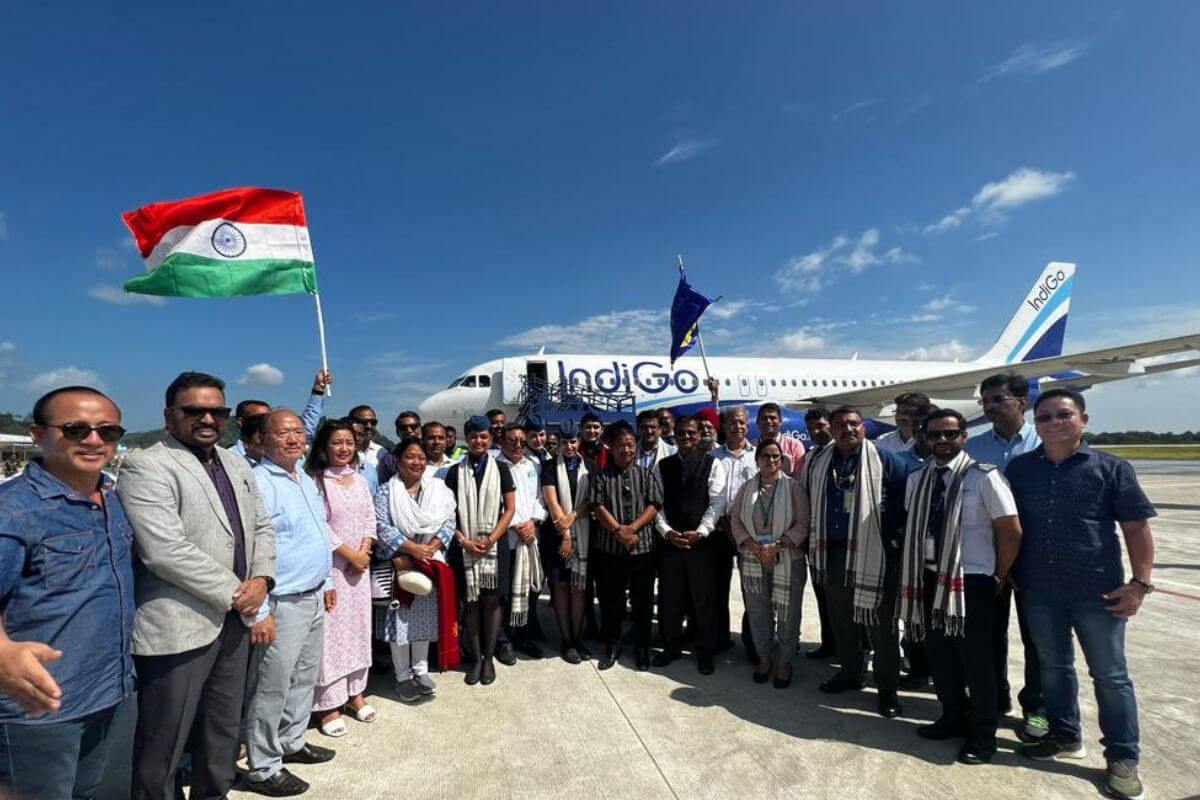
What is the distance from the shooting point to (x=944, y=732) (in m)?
3.35

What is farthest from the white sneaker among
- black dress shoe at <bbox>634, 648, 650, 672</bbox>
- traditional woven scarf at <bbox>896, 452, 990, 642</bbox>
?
traditional woven scarf at <bbox>896, 452, 990, 642</bbox>

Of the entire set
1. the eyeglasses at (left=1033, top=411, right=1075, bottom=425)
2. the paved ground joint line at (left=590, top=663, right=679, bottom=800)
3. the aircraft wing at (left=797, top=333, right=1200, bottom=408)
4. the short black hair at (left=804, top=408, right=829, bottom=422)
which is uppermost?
the aircraft wing at (left=797, top=333, right=1200, bottom=408)

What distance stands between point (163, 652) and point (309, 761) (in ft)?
4.38

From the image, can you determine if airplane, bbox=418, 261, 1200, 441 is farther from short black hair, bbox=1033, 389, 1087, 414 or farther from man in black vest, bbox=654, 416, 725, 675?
short black hair, bbox=1033, 389, 1087, 414

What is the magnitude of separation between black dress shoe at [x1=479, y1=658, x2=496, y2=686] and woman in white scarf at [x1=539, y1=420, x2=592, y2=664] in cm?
66

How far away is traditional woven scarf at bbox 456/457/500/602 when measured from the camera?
4375 mm

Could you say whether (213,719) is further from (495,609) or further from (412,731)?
(495,609)

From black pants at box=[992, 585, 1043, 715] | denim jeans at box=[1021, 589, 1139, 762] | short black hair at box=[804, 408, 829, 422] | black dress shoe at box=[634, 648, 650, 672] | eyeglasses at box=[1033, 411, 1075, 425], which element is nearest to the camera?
denim jeans at box=[1021, 589, 1139, 762]

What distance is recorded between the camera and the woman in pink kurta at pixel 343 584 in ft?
11.7

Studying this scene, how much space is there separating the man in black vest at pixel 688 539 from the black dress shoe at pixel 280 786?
8.59ft

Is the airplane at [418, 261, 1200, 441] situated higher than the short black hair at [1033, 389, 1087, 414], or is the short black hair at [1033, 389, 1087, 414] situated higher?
the airplane at [418, 261, 1200, 441]

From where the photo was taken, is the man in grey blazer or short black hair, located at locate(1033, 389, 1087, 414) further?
short black hair, located at locate(1033, 389, 1087, 414)

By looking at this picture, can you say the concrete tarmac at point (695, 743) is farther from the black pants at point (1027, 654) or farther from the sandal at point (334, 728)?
the black pants at point (1027, 654)

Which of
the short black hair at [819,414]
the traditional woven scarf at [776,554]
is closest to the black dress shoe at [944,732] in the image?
the traditional woven scarf at [776,554]
